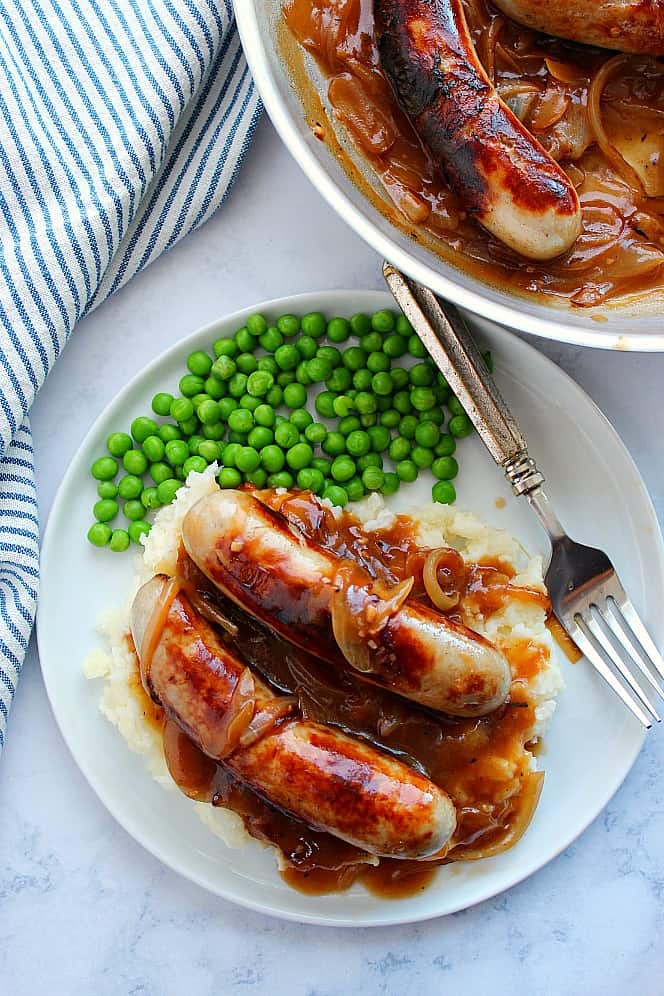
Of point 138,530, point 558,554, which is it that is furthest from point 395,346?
point 138,530

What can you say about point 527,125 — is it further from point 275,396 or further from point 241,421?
point 241,421

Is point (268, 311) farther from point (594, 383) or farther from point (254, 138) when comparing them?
point (594, 383)

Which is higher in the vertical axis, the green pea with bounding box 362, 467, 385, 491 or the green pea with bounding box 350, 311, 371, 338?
the green pea with bounding box 350, 311, 371, 338

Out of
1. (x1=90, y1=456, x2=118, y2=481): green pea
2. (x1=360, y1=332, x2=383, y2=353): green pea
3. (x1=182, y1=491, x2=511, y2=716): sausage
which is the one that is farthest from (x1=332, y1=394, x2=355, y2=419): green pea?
(x1=90, y1=456, x2=118, y2=481): green pea

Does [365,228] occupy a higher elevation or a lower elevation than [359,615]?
higher

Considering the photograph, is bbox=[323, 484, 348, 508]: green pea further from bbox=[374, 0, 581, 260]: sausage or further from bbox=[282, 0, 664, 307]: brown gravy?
bbox=[374, 0, 581, 260]: sausage
